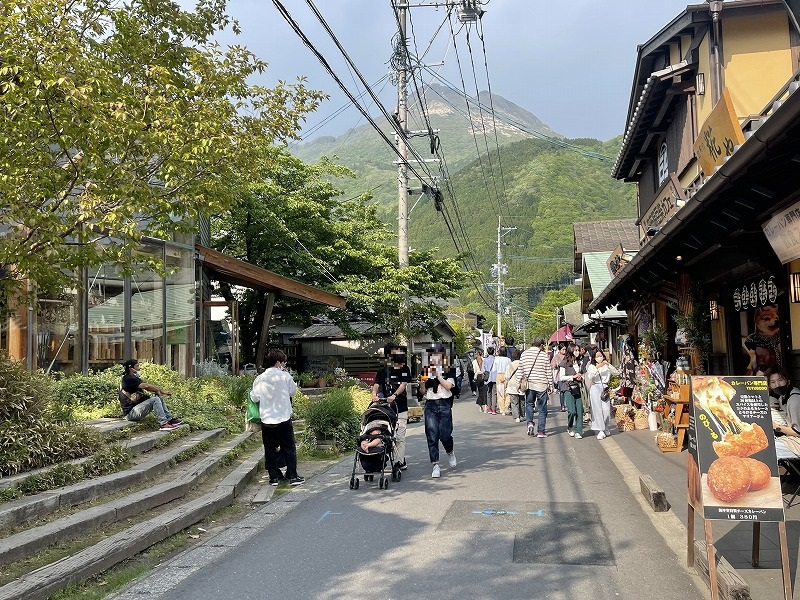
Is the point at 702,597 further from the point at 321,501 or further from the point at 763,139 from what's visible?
→ the point at 321,501

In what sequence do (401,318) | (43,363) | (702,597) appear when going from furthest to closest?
1. (401,318)
2. (43,363)
3. (702,597)

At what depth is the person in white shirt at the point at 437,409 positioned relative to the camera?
9.90 meters

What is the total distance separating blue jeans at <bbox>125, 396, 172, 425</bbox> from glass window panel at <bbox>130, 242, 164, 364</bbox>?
16.8 feet

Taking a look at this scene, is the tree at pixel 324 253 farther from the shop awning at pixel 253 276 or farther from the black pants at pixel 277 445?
the black pants at pixel 277 445

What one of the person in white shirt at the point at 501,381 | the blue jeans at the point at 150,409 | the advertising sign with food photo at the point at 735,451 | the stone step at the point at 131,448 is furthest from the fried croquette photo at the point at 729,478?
the person in white shirt at the point at 501,381

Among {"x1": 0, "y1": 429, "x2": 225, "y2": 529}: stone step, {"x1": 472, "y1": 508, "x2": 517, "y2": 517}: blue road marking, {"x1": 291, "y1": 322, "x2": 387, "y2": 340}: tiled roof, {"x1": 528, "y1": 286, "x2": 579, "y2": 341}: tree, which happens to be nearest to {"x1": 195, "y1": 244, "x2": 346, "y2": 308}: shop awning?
{"x1": 291, "y1": 322, "x2": 387, "y2": 340}: tiled roof

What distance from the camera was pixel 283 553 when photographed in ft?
20.6

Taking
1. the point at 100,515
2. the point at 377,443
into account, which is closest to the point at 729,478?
the point at 377,443

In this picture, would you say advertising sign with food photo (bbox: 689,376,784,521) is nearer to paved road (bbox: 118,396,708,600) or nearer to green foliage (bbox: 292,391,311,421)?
paved road (bbox: 118,396,708,600)

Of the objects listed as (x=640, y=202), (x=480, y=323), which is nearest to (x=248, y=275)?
(x=640, y=202)

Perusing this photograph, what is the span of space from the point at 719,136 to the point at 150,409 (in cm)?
893

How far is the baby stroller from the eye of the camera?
909 cm

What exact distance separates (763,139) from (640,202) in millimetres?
16246

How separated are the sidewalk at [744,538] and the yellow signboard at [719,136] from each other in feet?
13.0
